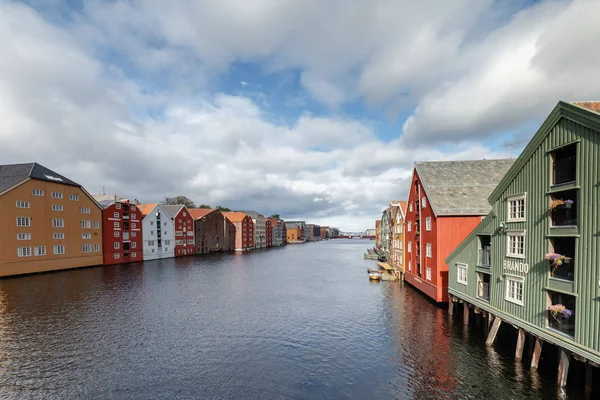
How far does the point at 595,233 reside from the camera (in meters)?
15.2

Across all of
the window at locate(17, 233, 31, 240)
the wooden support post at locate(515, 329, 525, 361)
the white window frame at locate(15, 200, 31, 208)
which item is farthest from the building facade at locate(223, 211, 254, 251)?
the wooden support post at locate(515, 329, 525, 361)

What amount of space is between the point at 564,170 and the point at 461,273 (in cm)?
1557

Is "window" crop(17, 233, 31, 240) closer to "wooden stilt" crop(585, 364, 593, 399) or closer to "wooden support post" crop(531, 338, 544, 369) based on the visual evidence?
"wooden support post" crop(531, 338, 544, 369)

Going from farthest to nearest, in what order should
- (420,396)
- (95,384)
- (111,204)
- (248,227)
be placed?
(248,227) < (111,204) < (95,384) < (420,396)

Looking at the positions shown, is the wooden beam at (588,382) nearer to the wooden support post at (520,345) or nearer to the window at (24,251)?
the wooden support post at (520,345)

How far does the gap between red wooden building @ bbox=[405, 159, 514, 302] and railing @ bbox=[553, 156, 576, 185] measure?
671 inches

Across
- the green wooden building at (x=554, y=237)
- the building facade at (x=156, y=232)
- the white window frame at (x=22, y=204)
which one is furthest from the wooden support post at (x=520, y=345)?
Result: the building facade at (x=156, y=232)

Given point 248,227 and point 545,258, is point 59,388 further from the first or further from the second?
point 248,227

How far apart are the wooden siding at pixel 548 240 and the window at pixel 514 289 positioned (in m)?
0.35

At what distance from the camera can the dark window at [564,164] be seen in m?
17.2

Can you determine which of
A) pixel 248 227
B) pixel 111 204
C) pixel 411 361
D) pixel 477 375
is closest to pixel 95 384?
pixel 411 361

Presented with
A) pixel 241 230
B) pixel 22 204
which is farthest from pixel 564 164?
pixel 241 230

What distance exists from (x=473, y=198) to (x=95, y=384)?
39.6 m

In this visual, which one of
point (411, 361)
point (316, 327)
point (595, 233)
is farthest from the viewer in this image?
point (316, 327)
